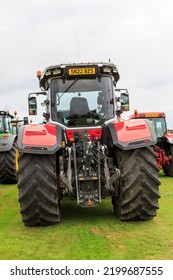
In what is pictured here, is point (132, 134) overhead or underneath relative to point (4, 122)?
overhead

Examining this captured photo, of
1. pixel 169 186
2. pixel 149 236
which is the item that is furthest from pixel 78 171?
pixel 169 186

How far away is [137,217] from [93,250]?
1.49 metres

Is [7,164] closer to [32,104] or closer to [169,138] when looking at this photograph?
[32,104]

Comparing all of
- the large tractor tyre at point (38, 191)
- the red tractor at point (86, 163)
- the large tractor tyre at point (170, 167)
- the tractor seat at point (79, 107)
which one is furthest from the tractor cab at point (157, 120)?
the large tractor tyre at point (38, 191)

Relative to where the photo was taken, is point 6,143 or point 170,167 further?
point 170,167

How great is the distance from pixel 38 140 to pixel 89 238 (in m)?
1.63

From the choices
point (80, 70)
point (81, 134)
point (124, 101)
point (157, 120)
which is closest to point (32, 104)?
point (80, 70)

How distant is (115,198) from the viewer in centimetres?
630

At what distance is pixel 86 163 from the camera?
6008 millimetres

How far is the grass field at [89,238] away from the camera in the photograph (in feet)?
14.8

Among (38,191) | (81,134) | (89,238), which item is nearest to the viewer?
(89,238)

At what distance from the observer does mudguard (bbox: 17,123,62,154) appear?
585 centimetres

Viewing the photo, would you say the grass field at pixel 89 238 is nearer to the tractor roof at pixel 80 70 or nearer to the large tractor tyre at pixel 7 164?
the tractor roof at pixel 80 70

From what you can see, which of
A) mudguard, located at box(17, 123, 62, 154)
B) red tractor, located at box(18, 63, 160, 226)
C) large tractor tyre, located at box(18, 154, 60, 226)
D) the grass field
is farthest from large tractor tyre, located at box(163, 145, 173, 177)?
large tractor tyre, located at box(18, 154, 60, 226)
